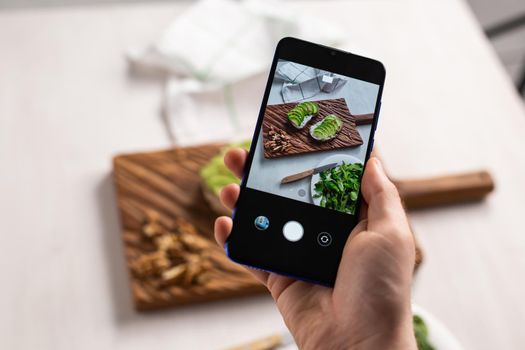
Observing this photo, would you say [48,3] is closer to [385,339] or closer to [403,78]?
[403,78]

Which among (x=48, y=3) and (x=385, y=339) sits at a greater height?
(x=48, y=3)

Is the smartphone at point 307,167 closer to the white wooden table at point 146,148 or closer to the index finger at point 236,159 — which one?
the index finger at point 236,159

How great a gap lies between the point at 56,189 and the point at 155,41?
33cm

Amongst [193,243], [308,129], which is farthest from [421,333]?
[193,243]

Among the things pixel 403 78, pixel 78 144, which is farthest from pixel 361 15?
pixel 78 144

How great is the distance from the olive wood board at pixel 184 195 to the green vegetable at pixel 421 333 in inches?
7.9

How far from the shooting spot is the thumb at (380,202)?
619 mm

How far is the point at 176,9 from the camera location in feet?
4.18

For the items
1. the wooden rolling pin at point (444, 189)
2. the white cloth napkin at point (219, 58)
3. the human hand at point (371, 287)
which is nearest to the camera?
the human hand at point (371, 287)

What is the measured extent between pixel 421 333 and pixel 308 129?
0.79ft

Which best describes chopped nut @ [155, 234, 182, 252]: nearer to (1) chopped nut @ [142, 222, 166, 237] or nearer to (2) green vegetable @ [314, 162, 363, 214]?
(1) chopped nut @ [142, 222, 166, 237]

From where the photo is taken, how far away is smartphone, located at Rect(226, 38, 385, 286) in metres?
0.64

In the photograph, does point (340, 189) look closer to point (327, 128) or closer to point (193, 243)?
point (327, 128)

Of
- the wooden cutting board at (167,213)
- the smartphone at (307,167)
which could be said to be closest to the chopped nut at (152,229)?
the wooden cutting board at (167,213)
